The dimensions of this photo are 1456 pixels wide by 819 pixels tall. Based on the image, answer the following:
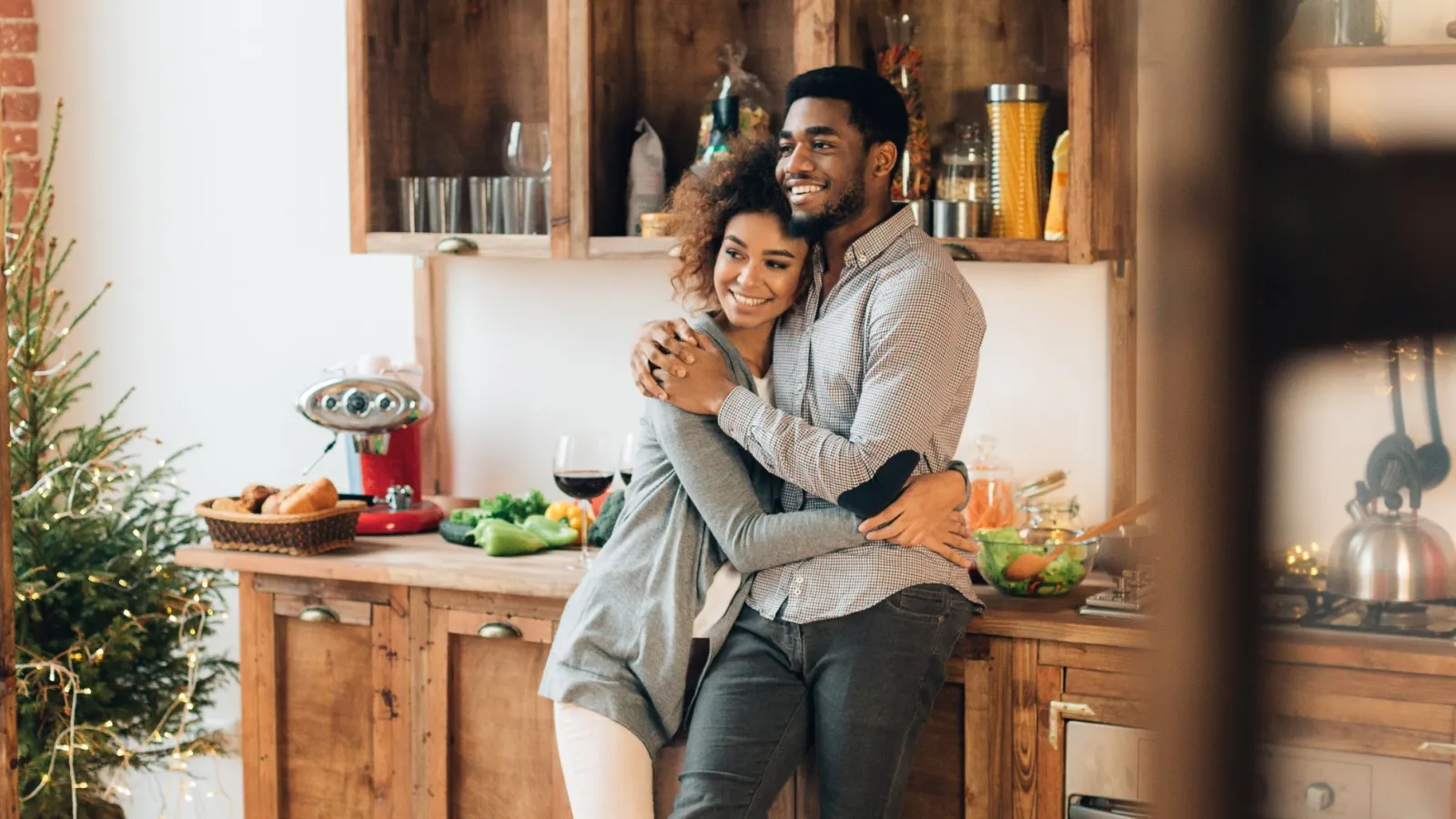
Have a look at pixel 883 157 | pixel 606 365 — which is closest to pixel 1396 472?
pixel 883 157

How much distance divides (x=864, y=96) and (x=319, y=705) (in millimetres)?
1576

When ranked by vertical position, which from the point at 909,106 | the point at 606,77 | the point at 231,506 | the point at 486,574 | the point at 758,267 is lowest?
the point at 486,574

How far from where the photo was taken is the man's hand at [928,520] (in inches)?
82.1

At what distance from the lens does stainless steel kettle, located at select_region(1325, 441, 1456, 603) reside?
262 mm

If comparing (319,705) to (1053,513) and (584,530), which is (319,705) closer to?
(584,530)

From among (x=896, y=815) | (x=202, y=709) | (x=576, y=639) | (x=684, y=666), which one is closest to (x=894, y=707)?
(x=896, y=815)

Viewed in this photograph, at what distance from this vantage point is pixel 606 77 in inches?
113

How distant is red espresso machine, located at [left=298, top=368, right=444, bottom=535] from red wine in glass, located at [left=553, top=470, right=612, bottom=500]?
1.62 ft

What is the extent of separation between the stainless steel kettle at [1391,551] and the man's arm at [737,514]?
1758 mm

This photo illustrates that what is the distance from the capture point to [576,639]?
2.23 m

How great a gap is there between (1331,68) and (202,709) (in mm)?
3644

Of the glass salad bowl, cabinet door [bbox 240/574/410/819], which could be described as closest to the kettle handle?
the glass salad bowl

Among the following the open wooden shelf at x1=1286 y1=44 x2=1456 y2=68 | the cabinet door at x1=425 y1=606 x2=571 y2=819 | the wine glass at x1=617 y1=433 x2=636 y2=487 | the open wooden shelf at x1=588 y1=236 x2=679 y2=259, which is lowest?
the cabinet door at x1=425 y1=606 x2=571 y2=819

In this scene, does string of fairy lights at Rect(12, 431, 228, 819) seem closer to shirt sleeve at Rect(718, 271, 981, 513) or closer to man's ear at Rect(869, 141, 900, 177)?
shirt sleeve at Rect(718, 271, 981, 513)
